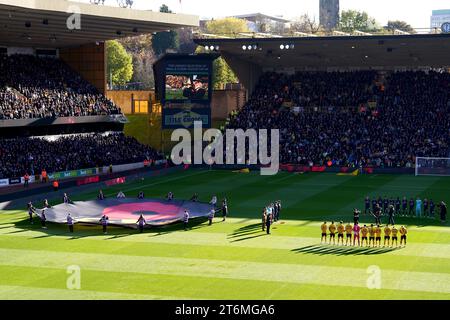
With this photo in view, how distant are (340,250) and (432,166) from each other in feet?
108

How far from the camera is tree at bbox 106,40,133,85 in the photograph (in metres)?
116

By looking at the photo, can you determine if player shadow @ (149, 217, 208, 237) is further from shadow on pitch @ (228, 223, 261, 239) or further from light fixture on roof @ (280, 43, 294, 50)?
light fixture on roof @ (280, 43, 294, 50)

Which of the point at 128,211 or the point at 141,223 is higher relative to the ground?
the point at 141,223

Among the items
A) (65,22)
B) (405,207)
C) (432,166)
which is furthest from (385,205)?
(65,22)

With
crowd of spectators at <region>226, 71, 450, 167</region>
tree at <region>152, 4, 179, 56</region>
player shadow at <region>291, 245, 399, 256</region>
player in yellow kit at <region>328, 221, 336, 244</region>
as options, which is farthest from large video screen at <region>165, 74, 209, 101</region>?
tree at <region>152, 4, 179, 56</region>

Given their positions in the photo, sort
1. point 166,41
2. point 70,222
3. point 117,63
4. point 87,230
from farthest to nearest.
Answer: point 166,41 < point 117,63 < point 87,230 < point 70,222

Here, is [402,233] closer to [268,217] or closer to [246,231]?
[268,217]

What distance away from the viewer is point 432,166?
63.4m

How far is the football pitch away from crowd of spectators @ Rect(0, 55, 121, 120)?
18.7 meters

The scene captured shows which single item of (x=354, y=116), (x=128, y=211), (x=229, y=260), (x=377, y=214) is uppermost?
(x=354, y=116)
